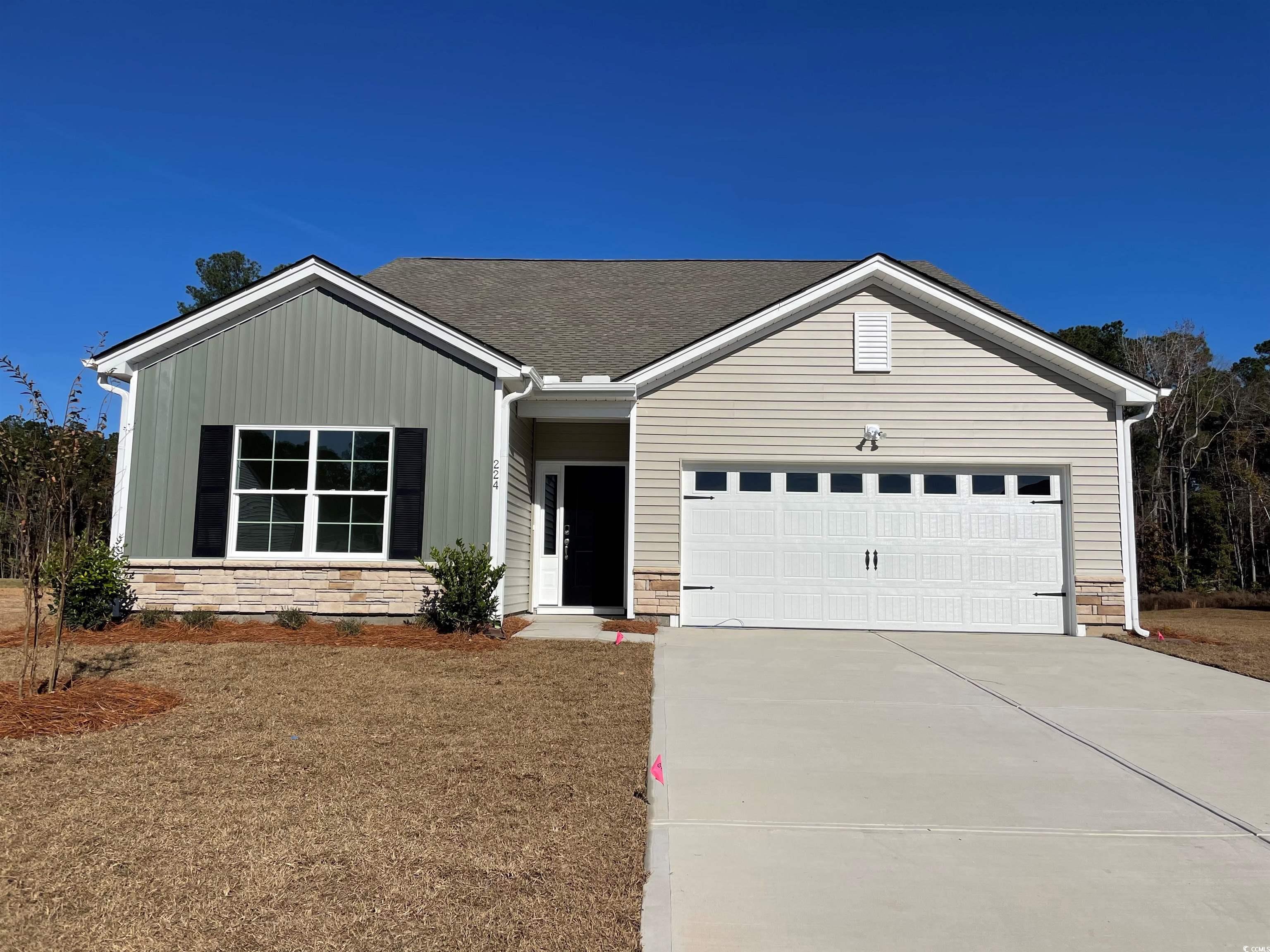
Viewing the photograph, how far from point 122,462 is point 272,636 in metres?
3.22

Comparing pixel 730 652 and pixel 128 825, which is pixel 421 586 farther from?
pixel 128 825

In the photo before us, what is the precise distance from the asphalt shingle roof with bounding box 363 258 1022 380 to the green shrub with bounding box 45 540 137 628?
4.92 meters

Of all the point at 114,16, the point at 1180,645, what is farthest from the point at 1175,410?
the point at 114,16

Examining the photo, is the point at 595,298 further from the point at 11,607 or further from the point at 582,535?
the point at 11,607

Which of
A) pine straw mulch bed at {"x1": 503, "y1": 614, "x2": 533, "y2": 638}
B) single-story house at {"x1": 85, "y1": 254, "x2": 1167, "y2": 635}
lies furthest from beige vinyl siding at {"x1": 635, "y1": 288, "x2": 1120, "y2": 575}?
pine straw mulch bed at {"x1": 503, "y1": 614, "x2": 533, "y2": 638}

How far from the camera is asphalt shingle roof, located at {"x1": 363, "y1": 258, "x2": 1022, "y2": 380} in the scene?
11.8 metres

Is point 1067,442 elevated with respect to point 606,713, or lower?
elevated

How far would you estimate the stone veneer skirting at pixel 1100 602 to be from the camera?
10305 mm

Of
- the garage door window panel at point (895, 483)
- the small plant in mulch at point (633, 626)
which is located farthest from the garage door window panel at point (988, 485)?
the small plant in mulch at point (633, 626)

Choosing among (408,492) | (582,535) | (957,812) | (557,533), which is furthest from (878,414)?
(957,812)

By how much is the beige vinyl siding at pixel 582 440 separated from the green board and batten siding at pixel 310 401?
6.89 ft

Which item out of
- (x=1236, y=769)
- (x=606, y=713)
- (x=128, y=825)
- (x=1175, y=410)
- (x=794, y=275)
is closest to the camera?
(x=128, y=825)

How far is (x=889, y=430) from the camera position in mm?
10625

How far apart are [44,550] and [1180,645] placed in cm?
1159
